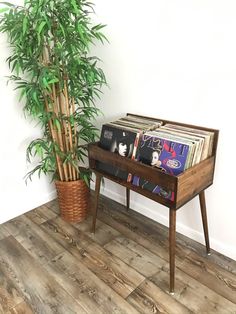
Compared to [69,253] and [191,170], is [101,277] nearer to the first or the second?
[69,253]

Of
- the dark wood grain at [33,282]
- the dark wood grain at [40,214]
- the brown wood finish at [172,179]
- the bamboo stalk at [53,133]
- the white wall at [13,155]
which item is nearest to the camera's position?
the brown wood finish at [172,179]

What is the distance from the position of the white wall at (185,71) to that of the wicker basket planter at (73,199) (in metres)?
0.56

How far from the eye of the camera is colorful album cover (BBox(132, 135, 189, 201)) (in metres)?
1.27

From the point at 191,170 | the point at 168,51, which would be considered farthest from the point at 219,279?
the point at 168,51

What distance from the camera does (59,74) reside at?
1.53 m

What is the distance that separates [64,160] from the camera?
5.91 ft

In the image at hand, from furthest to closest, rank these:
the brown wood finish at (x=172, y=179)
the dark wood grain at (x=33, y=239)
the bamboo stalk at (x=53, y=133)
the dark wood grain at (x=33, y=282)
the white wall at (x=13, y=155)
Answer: the white wall at (x=13, y=155), the dark wood grain at (x=33, y=239), the bamboo stalk at (x=53, y=133), the dark wood grain at (x=33, y=282), the brown wood finish at (x=172, y=179)

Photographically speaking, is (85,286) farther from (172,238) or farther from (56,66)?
(56,66)

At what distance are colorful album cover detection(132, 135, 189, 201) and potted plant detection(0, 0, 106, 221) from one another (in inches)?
21.8

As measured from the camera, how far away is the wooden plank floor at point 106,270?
52.9 inches

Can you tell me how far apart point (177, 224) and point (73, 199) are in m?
0.77

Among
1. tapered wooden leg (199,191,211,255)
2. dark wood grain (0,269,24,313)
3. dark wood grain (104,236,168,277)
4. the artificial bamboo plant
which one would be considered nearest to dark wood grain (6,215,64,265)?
dark wood grain (0,269,24,313)

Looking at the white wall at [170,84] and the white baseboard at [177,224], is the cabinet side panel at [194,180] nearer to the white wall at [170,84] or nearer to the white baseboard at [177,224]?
the white wall at [170,84]

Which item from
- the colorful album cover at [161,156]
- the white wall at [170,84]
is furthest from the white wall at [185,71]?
the colorful album cover at [161,156]
